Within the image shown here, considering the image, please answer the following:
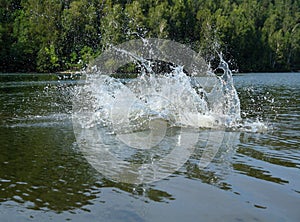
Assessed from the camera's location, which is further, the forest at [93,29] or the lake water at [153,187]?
the forest at [93,29]

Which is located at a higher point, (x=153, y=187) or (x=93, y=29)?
(x=93, y=29)

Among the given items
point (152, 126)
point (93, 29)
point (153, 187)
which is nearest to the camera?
point (153, 187)

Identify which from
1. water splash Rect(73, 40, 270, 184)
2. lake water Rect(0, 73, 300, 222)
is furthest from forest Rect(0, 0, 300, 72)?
lake water Rect(0, 73, 300, 222)

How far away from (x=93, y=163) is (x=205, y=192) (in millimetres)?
3082

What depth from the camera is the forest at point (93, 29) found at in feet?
237

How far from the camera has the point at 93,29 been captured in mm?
74750

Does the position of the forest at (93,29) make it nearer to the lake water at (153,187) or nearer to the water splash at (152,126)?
the water splash at (152,126)


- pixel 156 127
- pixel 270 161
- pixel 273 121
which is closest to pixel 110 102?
pixel 156 127

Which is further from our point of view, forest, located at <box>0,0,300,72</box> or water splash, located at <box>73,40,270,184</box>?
forest, located at <box>0,0,300,72</box>

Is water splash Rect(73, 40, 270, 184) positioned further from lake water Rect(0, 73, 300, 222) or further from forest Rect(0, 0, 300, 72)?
forest Rect(0, 0, 300, 72)

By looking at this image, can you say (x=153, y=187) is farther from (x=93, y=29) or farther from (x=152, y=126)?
(x=93, y=29)

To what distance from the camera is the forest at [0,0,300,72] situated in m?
72.3

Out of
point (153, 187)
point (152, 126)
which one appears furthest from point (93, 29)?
point (153, 187)

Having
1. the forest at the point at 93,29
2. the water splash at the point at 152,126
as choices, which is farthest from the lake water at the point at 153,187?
the forest at the point at 93,29
